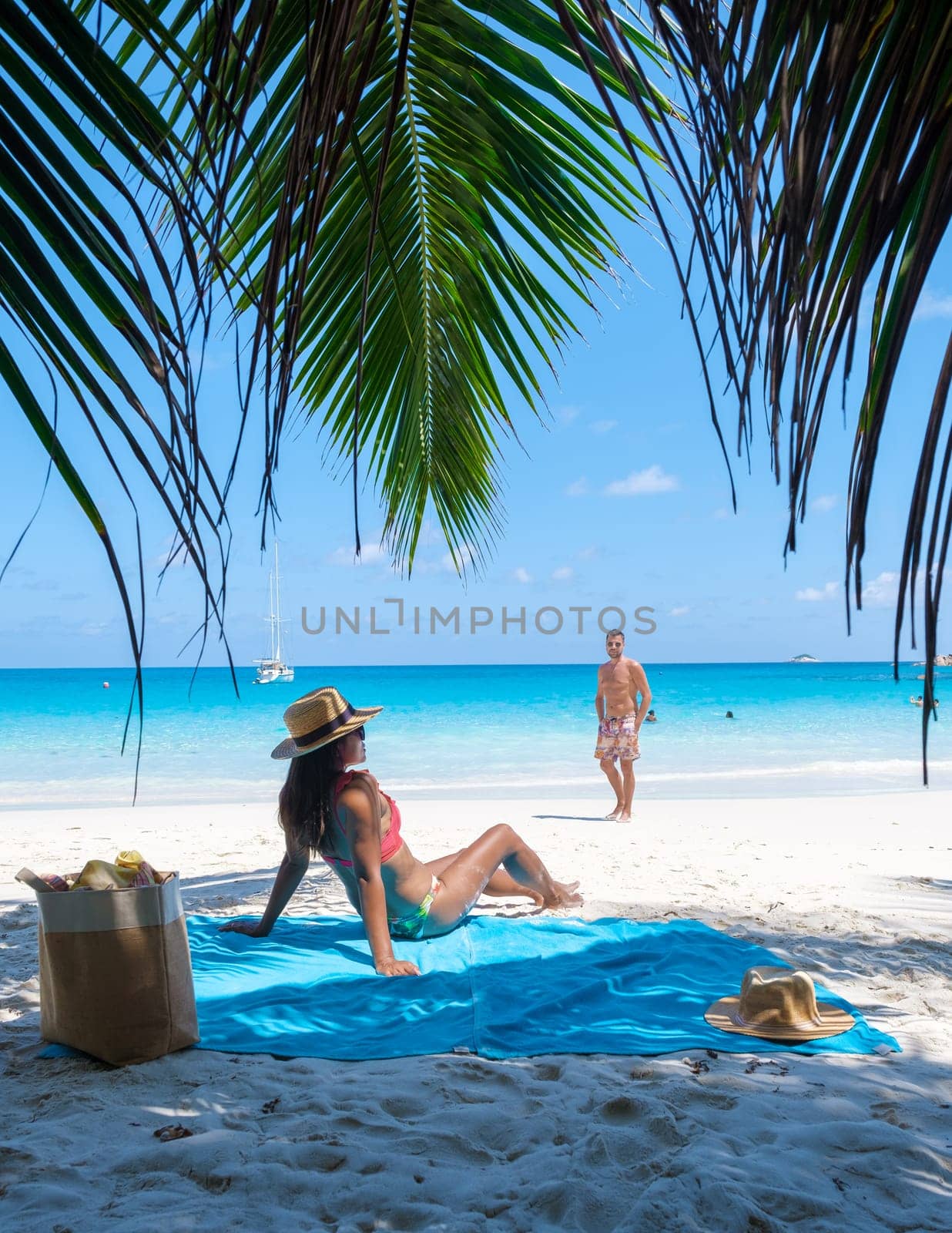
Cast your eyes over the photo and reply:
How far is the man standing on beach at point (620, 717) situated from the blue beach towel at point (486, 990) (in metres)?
4.01

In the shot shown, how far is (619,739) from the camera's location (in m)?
8.02

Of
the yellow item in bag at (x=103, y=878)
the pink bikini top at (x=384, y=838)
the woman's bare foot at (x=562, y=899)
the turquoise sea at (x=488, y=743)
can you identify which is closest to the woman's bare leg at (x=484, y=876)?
the woman's bare foot at (x=562, y=899)

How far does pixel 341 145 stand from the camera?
0.81 meters

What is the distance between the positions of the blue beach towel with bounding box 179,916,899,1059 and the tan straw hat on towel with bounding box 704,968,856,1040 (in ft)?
0.14

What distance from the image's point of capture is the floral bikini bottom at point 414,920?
149 inches

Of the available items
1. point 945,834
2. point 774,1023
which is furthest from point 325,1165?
point 945,834

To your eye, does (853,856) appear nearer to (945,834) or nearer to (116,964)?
(945,834)

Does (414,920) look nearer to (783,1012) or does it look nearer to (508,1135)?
(783,1012)

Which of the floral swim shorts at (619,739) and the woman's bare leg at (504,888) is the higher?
the floral swim shorts at (619,739)

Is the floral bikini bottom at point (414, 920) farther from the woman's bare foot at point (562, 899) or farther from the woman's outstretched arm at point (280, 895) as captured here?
the woman's bare foot at point (562, 899)

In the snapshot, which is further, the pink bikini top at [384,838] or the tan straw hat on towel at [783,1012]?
the pink bikini top at [384,838]

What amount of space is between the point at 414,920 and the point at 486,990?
675mm

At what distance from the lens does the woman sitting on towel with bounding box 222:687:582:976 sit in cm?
332

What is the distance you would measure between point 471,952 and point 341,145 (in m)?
3.33
